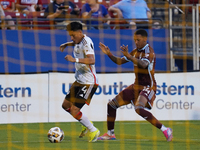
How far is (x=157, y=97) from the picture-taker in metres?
10.4

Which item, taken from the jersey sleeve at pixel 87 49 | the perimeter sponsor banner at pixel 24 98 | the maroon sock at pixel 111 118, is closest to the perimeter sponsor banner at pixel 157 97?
the perimeter sponsor banner at pixel 24 98

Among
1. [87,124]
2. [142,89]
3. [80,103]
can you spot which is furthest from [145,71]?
[87,124]

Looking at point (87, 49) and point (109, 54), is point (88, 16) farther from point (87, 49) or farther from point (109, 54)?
point (87, 49)

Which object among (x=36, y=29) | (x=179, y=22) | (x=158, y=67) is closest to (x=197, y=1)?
(x=179, y=22)

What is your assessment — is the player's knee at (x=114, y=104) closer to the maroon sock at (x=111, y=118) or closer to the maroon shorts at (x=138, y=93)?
the maroon sock at (x=111, y=118)

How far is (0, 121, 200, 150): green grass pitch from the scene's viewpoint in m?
6.64

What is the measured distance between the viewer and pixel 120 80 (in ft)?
34.5

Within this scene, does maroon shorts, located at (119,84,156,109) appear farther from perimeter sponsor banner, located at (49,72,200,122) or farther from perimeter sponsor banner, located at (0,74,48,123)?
perimeter sponsor banner, located at (0,74,48,123)

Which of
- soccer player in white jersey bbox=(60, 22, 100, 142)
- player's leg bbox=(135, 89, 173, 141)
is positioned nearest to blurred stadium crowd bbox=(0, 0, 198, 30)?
soccer player in white jersey bbox=(60, 22, 100, 142)

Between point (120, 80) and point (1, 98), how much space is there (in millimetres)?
3022

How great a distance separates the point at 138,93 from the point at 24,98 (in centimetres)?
393

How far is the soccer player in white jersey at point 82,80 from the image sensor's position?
7.12 m

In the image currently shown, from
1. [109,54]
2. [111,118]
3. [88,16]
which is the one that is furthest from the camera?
[88,16]

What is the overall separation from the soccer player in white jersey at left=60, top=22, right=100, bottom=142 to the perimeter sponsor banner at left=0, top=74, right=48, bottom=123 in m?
3.07
